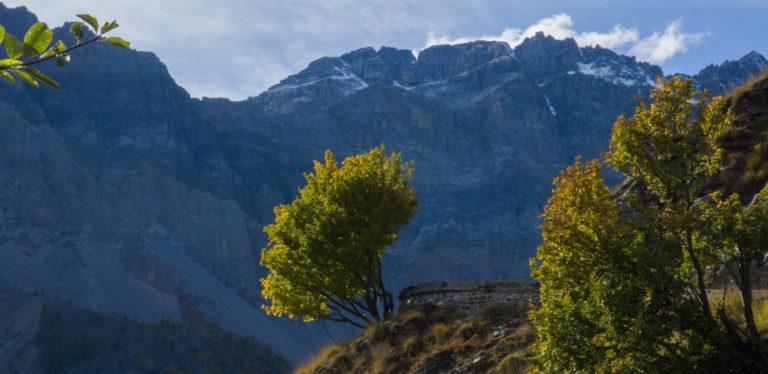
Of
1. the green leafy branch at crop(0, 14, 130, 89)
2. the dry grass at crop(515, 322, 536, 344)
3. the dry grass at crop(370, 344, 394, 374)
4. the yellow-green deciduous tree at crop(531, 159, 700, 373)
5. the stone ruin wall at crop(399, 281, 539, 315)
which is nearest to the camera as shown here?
the green leafy branch at crop(0, 14, 130, 89)

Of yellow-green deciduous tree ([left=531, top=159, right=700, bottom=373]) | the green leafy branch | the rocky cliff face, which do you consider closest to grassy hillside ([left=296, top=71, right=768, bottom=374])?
yellow-green deciduous tree ([left=531, top=159, right=700, bottom=373])

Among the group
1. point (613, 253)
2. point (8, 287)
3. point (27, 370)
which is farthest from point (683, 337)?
point (8, 287)

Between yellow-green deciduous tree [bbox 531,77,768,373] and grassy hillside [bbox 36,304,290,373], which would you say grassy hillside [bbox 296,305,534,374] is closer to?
yellow-green deciduous tree [bbox 531,77,768,373]

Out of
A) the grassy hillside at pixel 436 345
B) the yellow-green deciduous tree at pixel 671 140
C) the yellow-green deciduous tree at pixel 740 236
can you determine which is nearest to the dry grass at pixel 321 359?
the grassy hillside at pixel 436 345

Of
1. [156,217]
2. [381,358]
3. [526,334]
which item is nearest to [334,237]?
[381,358]

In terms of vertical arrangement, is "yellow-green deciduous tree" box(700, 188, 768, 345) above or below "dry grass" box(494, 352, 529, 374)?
above

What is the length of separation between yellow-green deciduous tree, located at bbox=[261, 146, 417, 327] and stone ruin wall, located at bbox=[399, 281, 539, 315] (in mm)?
1407

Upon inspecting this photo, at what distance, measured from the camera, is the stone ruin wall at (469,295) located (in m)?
20.3

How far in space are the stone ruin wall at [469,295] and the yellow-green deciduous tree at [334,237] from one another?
1.41m

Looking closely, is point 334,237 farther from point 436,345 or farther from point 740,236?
point 740,236

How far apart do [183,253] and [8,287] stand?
48.0 meters

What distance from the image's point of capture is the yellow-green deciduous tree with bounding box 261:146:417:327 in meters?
21.1

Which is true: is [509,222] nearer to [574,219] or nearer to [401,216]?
[401,216]

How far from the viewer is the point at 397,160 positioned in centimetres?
2391
